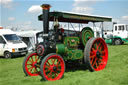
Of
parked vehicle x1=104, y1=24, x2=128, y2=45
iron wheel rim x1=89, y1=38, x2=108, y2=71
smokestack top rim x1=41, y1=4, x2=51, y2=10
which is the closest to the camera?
smokestack top rim x1=41, y1=4, x2=51, y2=10

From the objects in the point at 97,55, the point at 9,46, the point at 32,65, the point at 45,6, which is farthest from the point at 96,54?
the point at 9,46

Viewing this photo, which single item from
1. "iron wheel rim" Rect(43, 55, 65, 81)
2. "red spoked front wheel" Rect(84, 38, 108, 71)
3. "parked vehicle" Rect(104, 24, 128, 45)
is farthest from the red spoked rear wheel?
"parked vehicle" Rect(104, 24, 128, 45)

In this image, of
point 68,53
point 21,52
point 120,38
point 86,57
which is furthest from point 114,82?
point 120,38

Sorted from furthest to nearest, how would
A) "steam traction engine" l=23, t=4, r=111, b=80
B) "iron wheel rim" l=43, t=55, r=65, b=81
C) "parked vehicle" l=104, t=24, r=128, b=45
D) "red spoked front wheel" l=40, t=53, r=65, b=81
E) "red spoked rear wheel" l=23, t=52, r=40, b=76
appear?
1. "parked vehicle" l=104, t=24, r=128, b=45
2. "red spoked rear wheel" l=23, t=52, r=40, b=76
3. "steam traction engine" l=23, t=4, r=111, b=80
4. "iron wheel rim" l=43, t=55, r=65, b=81
5. "red spoked front wheel" l=40, t=53, r=65, b=81

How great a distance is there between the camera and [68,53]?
5.20 m

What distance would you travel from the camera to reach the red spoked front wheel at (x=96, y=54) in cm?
518

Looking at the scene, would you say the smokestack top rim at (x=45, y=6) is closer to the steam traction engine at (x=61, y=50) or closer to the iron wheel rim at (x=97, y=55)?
the steam traction engine at (x=61, y=50)

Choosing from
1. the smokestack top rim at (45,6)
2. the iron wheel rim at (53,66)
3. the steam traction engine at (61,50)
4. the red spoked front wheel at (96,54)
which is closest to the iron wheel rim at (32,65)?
the steam traction engine at (61,50)

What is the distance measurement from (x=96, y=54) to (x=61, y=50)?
1356mm

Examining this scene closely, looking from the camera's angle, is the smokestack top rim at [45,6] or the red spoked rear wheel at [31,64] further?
the red spoked rear wheel at [31,64]

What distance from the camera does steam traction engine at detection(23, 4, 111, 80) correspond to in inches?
178

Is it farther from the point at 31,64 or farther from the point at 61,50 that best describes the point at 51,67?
the point at 31,64

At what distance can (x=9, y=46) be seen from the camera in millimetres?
10688

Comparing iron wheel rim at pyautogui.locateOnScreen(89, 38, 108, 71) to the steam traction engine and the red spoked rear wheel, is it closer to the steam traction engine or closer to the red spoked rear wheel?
Answer: the steam traction engine
